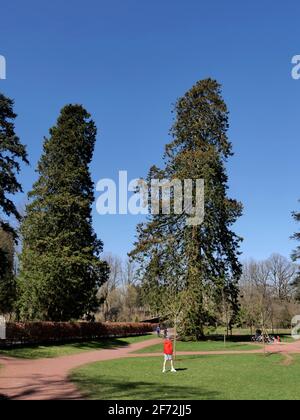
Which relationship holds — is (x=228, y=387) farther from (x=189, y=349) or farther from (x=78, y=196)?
(x=78, y=196)

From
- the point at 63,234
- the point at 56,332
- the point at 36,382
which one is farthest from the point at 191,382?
the point at 63,234

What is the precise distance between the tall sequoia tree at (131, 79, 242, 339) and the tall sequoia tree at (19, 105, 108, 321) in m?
5.21

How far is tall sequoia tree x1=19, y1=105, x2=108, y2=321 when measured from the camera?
37500 millimetres

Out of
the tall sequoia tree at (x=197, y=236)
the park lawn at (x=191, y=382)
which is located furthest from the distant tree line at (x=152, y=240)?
the park lawn at (x=191, y=382)

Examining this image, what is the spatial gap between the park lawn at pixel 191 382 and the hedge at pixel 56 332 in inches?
427

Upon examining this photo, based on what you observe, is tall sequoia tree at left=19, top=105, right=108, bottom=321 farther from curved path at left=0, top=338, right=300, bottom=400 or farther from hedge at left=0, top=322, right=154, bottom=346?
curved path at left=0, top=338, right=300, bottom=400

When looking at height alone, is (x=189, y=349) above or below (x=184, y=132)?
below

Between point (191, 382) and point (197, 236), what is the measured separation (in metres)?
26.1

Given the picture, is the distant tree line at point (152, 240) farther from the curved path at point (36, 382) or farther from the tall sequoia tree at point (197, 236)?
A: the curved path at point (36, 382)

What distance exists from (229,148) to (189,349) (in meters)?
19.7

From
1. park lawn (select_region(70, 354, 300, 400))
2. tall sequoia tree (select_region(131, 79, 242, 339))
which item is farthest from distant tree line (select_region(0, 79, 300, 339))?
park lawn (select_region(70, 354, 300, 400))

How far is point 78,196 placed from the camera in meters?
41.3

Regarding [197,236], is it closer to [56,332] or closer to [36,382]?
[56,332]
